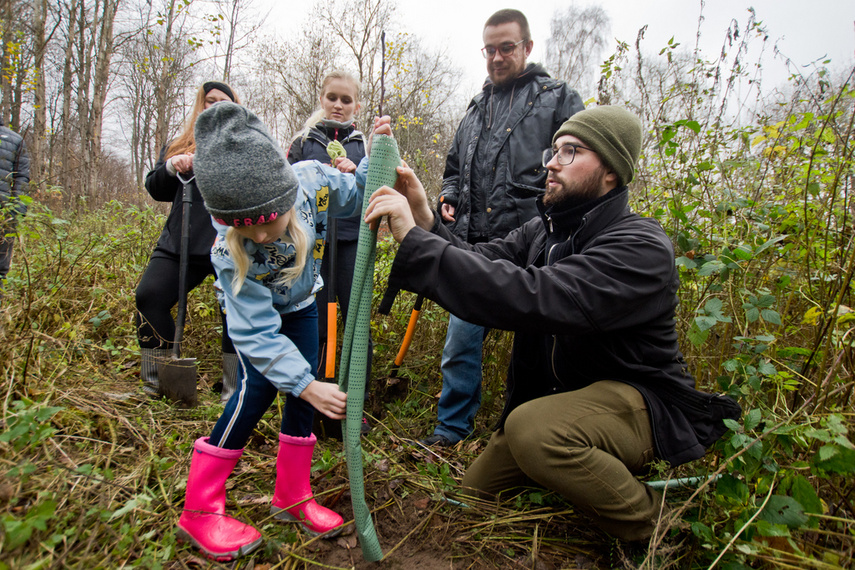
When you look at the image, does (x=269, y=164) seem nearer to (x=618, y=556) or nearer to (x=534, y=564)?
(x=534, y=564)

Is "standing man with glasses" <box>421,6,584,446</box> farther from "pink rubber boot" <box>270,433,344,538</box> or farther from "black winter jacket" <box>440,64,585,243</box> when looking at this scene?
"pink rubber boot" <box>270,433,344,538</box>

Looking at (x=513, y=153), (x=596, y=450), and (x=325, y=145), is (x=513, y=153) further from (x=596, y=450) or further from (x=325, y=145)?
(x=596, y=450)

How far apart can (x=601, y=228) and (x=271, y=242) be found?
1.31m

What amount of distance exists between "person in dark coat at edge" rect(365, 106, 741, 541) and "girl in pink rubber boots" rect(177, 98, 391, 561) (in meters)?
0.41

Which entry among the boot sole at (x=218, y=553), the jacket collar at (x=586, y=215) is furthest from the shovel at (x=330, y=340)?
the jacket collar at (x=586, y=215)

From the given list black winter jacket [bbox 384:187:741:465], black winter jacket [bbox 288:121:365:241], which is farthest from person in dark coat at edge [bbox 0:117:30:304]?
black winter jacket [bbox 384:187:741:465]

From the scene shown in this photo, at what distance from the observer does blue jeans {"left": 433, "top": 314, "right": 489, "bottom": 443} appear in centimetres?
267

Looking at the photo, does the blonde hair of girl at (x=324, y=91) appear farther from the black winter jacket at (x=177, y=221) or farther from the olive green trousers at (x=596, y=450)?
the olive green trousers at (x=596, y=450)

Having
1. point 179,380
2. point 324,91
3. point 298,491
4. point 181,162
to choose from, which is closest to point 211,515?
point 298,491

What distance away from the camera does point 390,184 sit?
1.55 m

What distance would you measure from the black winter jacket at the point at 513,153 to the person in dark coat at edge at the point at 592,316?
730 mm

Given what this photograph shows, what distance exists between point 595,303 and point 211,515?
1.59m

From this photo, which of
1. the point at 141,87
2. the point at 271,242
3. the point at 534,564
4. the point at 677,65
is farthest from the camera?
the point at 141,87

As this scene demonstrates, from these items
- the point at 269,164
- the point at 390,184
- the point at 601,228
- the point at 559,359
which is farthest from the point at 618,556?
the point at 269,164
